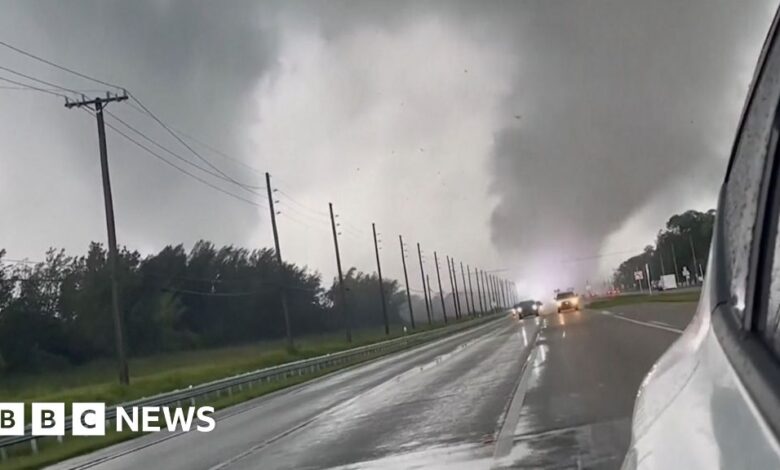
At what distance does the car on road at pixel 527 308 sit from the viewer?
10225 cm

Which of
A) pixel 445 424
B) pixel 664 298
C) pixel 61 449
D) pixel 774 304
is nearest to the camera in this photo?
pixel 774 304

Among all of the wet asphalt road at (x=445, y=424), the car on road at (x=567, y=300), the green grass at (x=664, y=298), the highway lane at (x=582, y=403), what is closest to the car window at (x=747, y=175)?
the highway lane at (x=582, y=403)

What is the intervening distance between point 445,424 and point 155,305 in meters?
73.8

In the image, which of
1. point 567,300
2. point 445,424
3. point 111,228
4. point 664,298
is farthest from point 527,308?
point 445,424

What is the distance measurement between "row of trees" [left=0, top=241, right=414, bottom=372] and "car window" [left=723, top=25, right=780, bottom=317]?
57126mm

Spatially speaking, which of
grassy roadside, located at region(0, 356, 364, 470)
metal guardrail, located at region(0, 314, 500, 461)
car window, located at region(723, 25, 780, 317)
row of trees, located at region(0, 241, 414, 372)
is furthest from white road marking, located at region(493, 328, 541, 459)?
row of trees, located at region(0, 241, 414, 372)

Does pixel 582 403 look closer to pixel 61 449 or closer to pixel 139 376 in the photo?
pixel 61 449

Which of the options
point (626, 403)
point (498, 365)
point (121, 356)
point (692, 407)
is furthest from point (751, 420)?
point (121, 356)

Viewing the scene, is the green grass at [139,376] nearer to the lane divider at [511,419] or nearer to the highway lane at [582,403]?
the highway lane at [582,403]

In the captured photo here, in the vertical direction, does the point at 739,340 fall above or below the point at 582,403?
above

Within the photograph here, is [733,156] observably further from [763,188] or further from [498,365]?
[498,365]

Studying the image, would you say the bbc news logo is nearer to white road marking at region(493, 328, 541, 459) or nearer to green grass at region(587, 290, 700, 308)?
white road marking at region(493, 328, 541, 459)

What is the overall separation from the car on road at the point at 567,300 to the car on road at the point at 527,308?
20.4 m

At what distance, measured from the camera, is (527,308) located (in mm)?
102938
